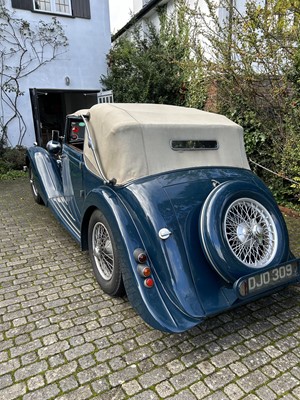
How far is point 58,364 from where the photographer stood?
Result: 2062mm

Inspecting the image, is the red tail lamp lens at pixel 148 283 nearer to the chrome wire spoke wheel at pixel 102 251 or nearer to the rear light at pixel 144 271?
the rear light at pixel 144 271

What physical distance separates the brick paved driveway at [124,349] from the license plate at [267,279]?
421mm

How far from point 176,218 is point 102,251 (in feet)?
2.99

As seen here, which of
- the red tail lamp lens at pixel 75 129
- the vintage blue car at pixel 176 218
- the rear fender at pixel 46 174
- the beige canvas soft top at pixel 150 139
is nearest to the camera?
the vintage blue car at pixel 176 218

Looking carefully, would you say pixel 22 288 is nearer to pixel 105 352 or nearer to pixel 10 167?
pixel 105 352

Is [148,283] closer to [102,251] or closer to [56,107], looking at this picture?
[102,251]

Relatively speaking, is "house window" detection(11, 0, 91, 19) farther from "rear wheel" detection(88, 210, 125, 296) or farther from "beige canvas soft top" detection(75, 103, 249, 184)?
"rear wheel" detection(88, 210, 125, 296)

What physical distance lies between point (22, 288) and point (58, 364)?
1150 millimetres

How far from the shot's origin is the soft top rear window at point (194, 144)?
282 cm

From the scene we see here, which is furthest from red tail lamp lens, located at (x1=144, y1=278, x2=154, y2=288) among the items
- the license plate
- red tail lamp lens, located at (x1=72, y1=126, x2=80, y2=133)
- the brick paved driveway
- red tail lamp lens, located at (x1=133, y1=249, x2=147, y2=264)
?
red tail lamp lens, located at (x1=72, y1=126, x2=80, y2=133)

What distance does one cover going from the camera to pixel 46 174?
14.8ft

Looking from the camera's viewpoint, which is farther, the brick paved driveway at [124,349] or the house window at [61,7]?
the house window at [61,7]

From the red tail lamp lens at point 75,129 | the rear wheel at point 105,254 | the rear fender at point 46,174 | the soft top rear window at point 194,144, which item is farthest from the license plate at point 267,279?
the red tail lamp lens at point 75,129

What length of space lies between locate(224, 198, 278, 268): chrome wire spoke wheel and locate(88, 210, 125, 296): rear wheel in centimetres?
89
